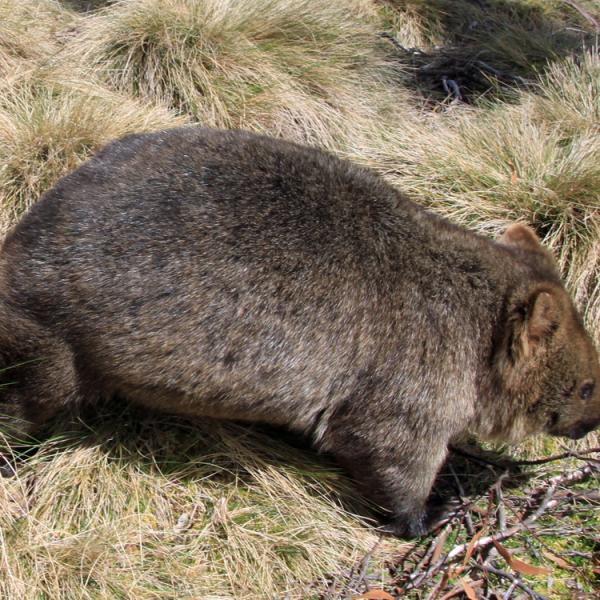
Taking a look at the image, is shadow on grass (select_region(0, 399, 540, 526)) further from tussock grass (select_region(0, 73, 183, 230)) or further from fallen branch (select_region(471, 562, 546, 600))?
tussock grass (select_region(0, 73, 183, 230))

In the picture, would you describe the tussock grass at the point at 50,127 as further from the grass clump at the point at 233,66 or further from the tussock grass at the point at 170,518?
the tussock grass at the point at 170,518

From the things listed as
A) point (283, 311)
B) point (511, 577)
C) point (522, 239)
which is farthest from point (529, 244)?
point (511, 577)

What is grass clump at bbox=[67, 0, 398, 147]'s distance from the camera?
6.03 meters

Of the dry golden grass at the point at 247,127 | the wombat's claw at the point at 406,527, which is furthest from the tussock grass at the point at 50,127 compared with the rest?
the wombat's claw at the point at 406,527

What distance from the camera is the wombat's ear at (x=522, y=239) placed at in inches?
175

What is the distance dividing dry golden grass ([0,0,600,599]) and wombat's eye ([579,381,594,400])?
729mm

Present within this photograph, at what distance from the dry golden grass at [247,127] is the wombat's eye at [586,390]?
0.73m

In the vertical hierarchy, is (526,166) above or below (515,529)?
above

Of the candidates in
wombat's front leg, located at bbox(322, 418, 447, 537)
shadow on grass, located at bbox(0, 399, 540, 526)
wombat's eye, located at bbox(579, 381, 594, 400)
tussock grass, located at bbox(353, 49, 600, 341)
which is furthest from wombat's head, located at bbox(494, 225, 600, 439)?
tussock grass, located at bbox(353, 49, 600, 341)

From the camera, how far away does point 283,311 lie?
366 cm

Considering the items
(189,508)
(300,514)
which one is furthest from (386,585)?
(189,508)

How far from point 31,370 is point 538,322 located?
2294mm

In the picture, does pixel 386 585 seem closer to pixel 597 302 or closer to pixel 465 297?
pixel 465 297

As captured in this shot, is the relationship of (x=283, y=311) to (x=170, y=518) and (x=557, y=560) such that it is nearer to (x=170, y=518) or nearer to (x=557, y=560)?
(x=170, y=518)
